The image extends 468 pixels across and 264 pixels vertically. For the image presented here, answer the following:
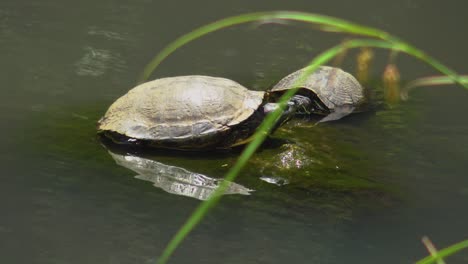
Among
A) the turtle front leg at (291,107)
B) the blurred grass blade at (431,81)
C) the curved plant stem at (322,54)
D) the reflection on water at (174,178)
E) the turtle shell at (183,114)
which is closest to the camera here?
the curved plant stem at (322,54)

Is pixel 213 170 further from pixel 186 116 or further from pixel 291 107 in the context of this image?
pixel 291 107

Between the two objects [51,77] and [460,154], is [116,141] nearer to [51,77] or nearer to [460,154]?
[51,77]

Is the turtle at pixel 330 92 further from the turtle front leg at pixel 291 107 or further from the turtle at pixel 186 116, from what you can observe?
the turtle at pixel 186 116

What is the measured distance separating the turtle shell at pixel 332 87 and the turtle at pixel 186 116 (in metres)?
1.46

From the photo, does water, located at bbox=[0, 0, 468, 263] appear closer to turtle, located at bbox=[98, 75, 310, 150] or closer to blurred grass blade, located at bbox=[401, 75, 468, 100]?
turtle, located at bbox=[98, 75, 310, 150]

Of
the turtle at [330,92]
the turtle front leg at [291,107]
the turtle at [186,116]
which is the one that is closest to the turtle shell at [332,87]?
the turtle at [330,92]

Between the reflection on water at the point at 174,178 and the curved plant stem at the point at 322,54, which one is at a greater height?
the curved plant stem at the point at 322,54

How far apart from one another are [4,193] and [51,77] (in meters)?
2.86

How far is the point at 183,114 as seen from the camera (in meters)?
5.49

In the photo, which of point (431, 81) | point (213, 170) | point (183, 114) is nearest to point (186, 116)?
point (183, 114)

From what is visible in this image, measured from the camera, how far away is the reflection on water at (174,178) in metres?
4.83

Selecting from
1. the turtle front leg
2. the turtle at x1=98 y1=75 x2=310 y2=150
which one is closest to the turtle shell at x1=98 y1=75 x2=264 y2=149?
the turtle at x1=98 y1=75 x2=310 y2=150

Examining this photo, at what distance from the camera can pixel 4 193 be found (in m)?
4.48

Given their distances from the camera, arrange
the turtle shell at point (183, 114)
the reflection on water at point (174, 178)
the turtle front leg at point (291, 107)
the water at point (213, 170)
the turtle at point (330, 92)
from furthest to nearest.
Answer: the turtle at point (330, 92), the turtle front leg at point (291, 107), the turtle shell at point (183, 114), the reflection on water at point (174, 178), the water at point (213, 170)
